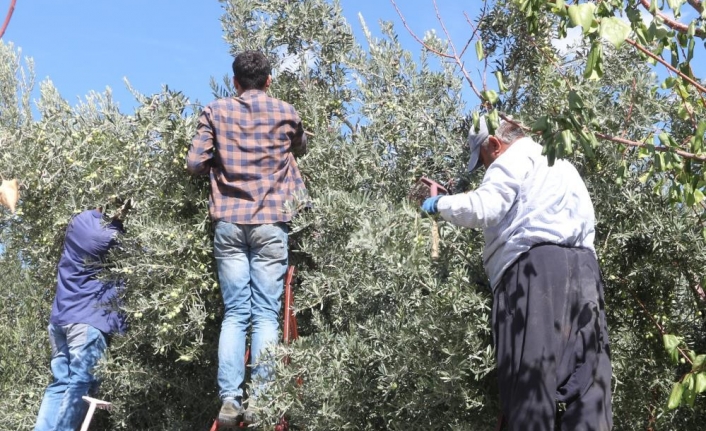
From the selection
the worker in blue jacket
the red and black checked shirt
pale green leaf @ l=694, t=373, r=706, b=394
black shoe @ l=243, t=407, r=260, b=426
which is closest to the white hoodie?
pale green leaf @ l=694, t=373, r=706, b=394

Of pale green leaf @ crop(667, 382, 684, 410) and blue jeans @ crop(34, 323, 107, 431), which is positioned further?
blue jeans @ crop(34, 323, 107, 431)

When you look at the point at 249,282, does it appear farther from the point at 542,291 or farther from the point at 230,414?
the point at 542,291

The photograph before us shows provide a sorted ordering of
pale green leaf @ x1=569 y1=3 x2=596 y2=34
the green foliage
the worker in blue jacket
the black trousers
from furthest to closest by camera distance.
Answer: the worker in blue jacket, the green foliage, the black trousers, pale green leaf @ x1=569 y1=3 x2=596 y2=34

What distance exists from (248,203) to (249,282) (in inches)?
19.1

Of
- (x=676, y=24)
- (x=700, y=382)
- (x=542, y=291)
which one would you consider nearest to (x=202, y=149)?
(x=542, y=291)

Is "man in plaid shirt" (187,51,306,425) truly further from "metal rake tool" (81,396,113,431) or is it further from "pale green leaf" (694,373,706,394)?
"pale green leaf" (694,373,706,394)

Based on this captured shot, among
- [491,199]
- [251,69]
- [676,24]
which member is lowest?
[491,199]

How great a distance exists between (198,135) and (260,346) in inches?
53.9

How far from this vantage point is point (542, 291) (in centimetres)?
434

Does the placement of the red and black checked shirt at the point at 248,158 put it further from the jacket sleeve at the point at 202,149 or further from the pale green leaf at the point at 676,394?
the pale green leaf at the point at 676,394

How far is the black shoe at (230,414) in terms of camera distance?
5152mm

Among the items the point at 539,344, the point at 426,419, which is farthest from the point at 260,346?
the point at 539,344

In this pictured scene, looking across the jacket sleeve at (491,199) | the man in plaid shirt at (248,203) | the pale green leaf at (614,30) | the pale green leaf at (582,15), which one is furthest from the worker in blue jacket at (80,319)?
the pale green leaf at (614,30)

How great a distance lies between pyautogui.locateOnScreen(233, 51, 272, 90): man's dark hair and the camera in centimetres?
574
